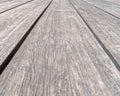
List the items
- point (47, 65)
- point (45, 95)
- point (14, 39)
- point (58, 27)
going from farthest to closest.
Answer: point (58, 27)
point (14, 39)
point (47, 65)
point (45, 95)

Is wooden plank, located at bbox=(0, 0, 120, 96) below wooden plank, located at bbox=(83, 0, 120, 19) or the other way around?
the other way around

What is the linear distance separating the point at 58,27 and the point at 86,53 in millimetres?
284

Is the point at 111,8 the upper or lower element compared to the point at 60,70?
lower

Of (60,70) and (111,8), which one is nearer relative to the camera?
(60,70)

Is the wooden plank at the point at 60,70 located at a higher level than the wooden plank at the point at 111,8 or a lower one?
higher

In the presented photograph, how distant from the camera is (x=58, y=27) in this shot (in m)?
0.74

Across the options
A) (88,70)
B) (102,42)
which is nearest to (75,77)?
(88,70)

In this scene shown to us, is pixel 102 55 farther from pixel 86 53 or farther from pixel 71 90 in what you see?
pixel 71 90

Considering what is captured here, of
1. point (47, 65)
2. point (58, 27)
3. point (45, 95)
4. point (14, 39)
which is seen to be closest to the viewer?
point (45, 95)

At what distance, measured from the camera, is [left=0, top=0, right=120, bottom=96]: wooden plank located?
0.32m

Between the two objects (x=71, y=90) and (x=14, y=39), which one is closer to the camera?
(x=71, y=90)

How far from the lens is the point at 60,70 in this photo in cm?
39

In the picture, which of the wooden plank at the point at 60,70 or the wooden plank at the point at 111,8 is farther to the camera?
the wooden plank at the point at 111,8

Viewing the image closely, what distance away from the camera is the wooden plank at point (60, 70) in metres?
0.32
